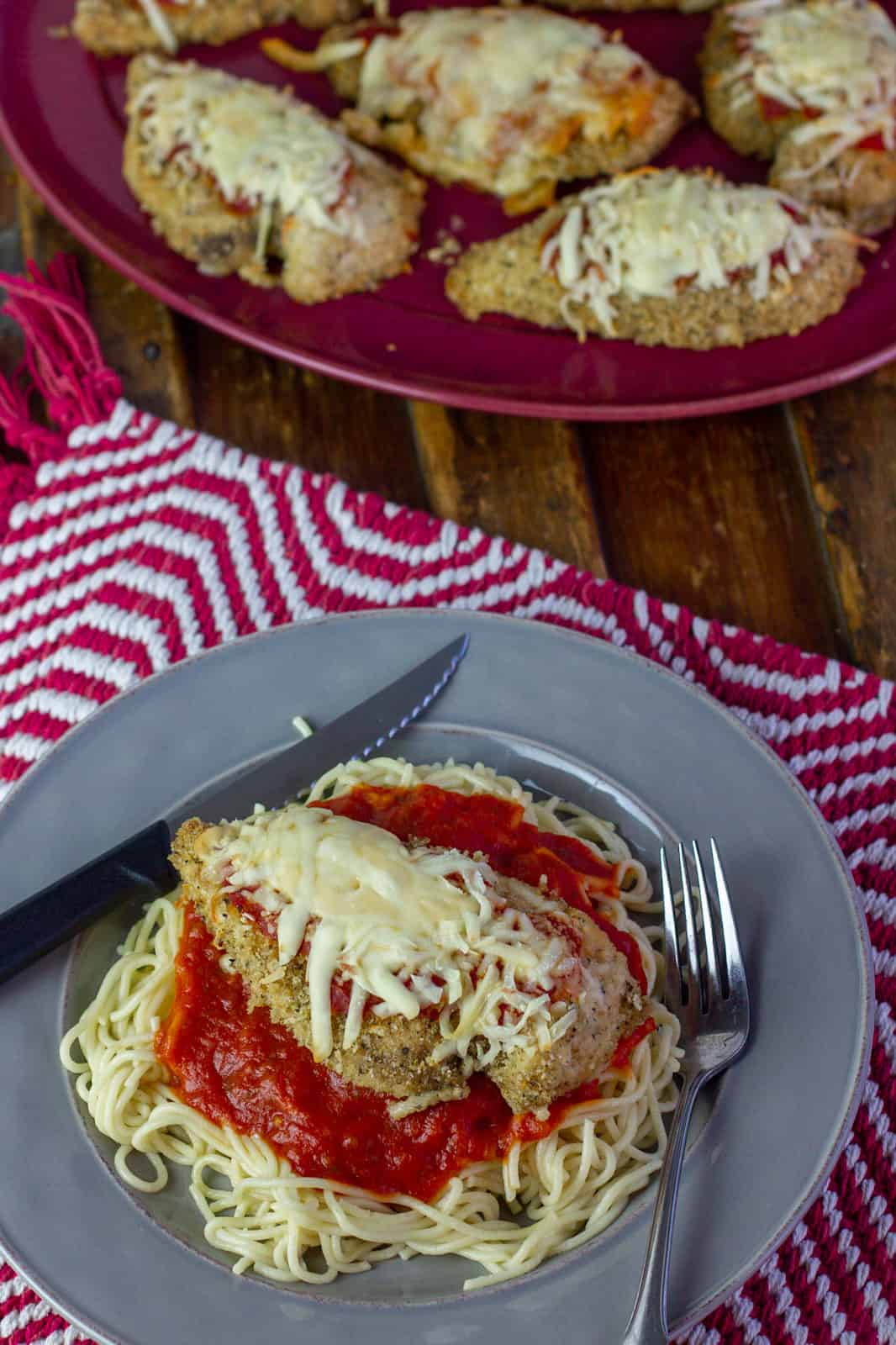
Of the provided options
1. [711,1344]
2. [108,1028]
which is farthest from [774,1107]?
[108,1028]

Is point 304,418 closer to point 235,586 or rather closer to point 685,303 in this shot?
point 235,586

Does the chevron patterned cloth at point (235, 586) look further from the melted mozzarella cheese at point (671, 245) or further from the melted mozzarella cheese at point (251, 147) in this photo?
the melted mozzarella cheese at point (671, 245)

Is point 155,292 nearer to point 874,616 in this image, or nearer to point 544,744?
point 544,744

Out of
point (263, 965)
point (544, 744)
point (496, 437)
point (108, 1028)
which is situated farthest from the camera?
point (496, 437)

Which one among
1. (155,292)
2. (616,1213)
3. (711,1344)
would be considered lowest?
(711,1344)

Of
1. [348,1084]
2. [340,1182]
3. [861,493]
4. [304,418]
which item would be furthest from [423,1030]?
[861,493]

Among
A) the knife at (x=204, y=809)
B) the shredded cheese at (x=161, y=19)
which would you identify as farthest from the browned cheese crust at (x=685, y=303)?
the shredded cheese at (x=161, y=19)
